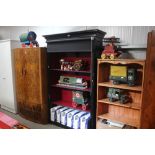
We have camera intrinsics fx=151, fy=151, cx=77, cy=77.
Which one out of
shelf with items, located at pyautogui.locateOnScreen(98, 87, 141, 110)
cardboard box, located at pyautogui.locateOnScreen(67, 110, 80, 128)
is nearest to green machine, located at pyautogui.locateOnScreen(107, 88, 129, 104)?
shelf with items, located at pyautogui.locateOnScreen(98, 87, 141, 110)

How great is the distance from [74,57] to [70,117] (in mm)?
1066

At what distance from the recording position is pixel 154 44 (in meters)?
1.58

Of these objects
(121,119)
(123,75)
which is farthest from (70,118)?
(123,75)

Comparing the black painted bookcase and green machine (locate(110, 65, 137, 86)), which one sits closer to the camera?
green machine (locate(110, 65, 137, 86))

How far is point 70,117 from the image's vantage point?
8.43ft

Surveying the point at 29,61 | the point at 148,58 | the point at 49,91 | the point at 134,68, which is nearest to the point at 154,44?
the point at 148,58

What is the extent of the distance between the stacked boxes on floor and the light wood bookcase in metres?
0.23

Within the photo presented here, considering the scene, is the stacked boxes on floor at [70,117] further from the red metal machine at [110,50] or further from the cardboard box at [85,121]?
the red metal machine at [110,50]

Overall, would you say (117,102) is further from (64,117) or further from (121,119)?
(64,117)

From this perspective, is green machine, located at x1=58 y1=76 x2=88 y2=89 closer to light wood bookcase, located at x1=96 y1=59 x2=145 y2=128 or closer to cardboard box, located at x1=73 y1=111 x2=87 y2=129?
light wood bookcase, located at x1=96 y1=59 x2=145 y2=128

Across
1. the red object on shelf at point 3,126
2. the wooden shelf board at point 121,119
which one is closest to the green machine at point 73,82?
the wooden shelf board at point 121,119

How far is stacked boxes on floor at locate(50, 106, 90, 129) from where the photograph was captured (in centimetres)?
241

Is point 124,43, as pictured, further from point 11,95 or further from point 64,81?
point 11,95

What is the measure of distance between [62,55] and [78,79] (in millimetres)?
666
